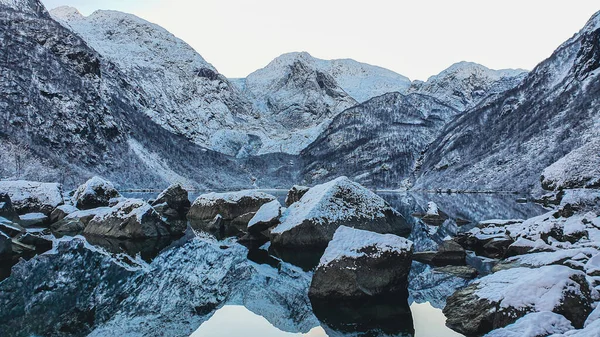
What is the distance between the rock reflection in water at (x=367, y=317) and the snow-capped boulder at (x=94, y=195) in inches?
1075

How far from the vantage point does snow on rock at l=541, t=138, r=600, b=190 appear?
2523 centimetres

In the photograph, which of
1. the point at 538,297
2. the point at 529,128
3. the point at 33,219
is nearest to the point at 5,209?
the point at 33,219

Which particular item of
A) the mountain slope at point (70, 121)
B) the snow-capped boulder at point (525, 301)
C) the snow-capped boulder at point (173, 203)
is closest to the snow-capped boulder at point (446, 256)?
the snow-capped boulder at point (525, 301)

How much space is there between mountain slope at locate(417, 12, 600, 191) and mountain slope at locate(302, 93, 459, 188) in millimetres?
19497

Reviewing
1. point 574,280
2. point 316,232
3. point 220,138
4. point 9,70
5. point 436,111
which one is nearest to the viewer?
point 574,280

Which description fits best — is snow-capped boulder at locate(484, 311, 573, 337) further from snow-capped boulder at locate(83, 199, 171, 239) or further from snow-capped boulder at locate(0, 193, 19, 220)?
snow-capped boulder at locate(0, 193, 19, 220)

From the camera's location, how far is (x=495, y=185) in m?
86.8

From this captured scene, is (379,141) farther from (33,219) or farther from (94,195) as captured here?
(33,219)

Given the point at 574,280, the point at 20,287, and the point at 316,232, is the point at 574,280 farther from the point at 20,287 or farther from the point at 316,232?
the point at 20,287

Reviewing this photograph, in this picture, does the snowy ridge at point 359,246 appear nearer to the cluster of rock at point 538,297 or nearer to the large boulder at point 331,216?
the cluster of rock at point 538,297

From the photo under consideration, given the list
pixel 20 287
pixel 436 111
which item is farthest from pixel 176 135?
pixel 20 287

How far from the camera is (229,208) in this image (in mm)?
33312

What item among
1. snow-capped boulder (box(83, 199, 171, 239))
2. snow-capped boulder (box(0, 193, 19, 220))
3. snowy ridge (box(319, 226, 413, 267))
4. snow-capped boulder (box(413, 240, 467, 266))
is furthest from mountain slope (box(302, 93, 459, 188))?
snowy ridge (box(319, 226, 413, 267))

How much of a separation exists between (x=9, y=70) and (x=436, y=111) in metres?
159
